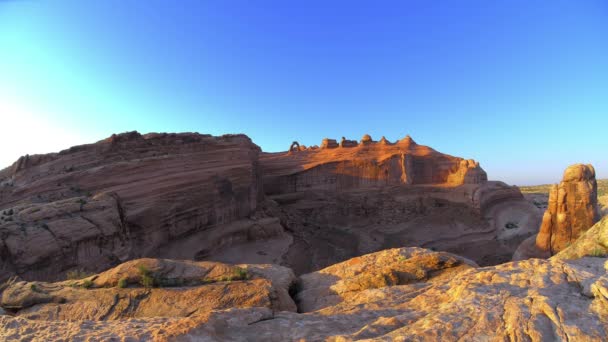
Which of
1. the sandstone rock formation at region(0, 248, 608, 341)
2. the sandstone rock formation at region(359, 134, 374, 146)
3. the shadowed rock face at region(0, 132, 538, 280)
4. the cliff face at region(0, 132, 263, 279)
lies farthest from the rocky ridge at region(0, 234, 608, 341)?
the sandstone rock formation at region(359, 134, 374, 146)

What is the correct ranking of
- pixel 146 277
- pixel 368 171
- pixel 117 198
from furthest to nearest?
1. pixel 368 171
2. pixel 117 198
3. pixel 146 277

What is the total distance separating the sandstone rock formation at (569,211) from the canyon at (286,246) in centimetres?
7

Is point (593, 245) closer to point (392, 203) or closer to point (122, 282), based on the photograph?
point (122, 282)

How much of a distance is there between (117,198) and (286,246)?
11765 millimetres

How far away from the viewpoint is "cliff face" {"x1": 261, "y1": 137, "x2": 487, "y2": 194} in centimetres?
3150

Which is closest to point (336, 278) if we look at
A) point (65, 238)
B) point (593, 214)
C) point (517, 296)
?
point (517, 296)

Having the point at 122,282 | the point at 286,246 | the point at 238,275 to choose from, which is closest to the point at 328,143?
the point at 286,246

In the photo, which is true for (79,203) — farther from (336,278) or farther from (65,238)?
(336,278)

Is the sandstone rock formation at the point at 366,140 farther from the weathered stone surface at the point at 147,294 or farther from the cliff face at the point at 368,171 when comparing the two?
the weathered stone surface at the point at 147,294

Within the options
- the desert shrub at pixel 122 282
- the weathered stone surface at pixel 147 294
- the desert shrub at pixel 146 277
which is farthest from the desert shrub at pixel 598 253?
the desert shrub at pixel 122 282

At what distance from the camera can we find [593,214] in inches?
583

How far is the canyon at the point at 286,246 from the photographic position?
12.2ft

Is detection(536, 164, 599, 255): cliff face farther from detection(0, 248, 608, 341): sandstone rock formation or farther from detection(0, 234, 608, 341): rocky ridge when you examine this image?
detection(0, 248, 608, 341): sandstone rock formation

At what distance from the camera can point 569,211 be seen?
1512 centimetres
